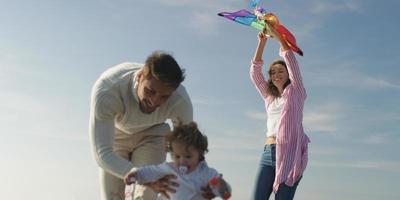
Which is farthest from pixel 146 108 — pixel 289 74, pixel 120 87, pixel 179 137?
pixel 289 74

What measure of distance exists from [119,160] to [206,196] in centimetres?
93

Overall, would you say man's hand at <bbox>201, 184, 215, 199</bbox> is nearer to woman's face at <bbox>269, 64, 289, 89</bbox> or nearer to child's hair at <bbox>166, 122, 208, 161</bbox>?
child's hair at <bbox>166, 122, 208, 161</bbox>

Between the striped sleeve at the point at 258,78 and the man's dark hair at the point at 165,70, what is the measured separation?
273 cm

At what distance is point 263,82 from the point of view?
791cm

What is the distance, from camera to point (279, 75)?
24.5ft

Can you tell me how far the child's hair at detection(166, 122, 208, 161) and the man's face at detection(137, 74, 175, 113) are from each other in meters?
0.31

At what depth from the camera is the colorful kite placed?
739cm

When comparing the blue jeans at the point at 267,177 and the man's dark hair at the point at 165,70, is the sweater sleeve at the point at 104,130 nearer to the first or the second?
the man's dark hair at the point at 165,70

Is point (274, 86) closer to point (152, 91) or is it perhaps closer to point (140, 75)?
point (140, 75)

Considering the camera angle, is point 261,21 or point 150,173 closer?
point 150,173

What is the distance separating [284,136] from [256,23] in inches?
65.2

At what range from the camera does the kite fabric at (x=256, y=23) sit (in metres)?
7.34

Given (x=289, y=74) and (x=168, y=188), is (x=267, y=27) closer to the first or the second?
(x=289, y=74)

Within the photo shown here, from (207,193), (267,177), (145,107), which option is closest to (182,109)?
(145,107)
